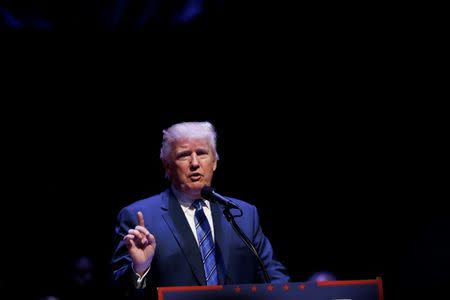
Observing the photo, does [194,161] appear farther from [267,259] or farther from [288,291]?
[288,291]

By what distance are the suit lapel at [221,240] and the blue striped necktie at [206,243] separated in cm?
2

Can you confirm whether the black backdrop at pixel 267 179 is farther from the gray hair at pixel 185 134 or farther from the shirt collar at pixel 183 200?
the shirt collar at pixel 183 200

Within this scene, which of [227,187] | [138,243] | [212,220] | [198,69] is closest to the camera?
[138,243]

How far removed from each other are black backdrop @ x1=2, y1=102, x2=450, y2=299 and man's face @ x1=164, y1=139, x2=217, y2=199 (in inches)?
79.8

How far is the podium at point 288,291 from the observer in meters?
1.65

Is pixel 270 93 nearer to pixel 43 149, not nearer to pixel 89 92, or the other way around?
pixel 89 92

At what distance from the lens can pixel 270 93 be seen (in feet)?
16.2

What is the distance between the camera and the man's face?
2.80 metres

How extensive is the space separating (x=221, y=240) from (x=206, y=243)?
68mm

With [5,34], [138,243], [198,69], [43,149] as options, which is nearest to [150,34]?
[198,69]

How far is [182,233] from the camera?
264 centimetres

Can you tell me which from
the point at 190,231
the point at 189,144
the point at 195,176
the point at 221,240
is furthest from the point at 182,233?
the point at 189,144

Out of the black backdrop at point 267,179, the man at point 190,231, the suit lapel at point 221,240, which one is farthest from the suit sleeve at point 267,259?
the black backdrop at point 267,179

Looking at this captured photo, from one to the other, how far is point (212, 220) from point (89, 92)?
2391mm
